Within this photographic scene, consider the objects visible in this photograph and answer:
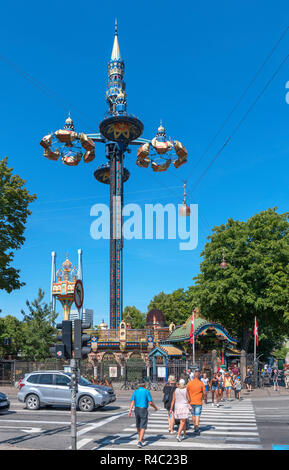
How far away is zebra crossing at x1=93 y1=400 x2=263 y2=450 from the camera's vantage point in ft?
35.9

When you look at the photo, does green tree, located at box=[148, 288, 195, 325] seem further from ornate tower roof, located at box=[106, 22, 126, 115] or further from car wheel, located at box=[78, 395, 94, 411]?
car wheel, located at box=[78, 395, 94, 411]

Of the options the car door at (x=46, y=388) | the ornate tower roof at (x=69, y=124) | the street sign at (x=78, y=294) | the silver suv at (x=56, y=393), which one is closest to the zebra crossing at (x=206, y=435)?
the silver suv at (x=56, y=393)

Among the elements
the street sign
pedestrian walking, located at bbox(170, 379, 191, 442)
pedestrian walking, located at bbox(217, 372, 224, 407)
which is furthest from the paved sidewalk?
the street sign

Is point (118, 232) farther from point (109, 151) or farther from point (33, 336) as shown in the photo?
point (33, 336)

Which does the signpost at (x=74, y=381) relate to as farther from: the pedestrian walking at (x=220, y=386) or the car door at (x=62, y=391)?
the pedestrian walking at (x=220, y=386)

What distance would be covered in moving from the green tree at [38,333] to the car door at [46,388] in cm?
2120

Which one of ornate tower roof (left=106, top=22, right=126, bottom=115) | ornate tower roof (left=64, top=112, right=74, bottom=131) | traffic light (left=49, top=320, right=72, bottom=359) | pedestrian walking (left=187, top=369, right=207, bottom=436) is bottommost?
pedestrian walking (left=187, top=369, right=207, bottom=436)

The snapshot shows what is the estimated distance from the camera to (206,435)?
1240 cm

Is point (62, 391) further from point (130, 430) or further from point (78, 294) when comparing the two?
point (78, 294)

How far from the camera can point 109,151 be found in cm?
5097

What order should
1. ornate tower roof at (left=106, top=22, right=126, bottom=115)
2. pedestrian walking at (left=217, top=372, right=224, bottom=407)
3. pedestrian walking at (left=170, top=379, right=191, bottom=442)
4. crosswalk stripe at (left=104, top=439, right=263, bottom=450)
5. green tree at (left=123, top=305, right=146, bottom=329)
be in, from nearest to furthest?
1. crosswalk stripe at (left=104, top=439, right=263, bottom=450)
2. pedestrian walking at (left=170, top=379, right=191, bottom=442)
3. pedestrian walking at (left=217, top=372, right=224, bottom=407)
4. ornate tower roof at (left=106, top=22, right=126, bottom=115)
5. green tree at (left=123, top=305, right=146, bottom=329)

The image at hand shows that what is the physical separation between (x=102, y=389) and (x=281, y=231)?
24.6m

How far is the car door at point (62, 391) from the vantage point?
18.8 metres

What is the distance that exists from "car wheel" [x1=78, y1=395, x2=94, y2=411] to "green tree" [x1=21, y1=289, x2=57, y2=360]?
22529 mm
